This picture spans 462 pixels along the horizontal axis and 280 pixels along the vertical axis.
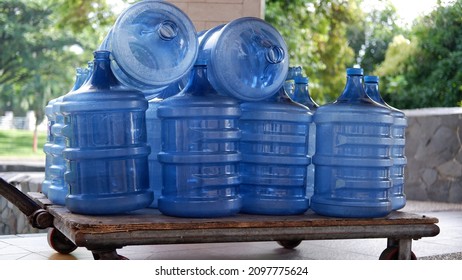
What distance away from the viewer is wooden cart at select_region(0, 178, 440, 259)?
2.91 m

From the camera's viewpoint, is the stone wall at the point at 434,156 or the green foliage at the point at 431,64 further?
the green foliage at the point at 431,64

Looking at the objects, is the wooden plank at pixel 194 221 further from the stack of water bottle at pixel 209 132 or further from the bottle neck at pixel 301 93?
the bottle neck at pixel 301 93

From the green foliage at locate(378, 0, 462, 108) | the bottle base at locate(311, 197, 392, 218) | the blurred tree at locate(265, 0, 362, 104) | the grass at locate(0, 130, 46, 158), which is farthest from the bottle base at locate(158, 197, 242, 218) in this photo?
the grass at locate(0, 130, 46, 158)

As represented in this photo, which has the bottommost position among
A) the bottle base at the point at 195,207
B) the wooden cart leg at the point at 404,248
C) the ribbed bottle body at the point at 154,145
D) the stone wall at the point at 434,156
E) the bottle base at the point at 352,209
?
the stone wall at the point at 434,156

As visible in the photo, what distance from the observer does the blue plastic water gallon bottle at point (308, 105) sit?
3816 millimetres

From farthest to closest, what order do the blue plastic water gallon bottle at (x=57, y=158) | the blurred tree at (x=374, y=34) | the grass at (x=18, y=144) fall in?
1. the grass at (x=18, y=144)
2. the blurred tree at (x=374, y=34)
3. the blue plastic water gallon bottle at (x=57, y=158)

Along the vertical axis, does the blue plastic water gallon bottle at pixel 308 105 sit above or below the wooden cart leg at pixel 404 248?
above

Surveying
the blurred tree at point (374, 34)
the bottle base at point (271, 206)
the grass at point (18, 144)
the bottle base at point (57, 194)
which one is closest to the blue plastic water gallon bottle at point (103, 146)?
the bottle base at point (57, 194)

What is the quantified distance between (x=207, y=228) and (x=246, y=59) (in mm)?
864

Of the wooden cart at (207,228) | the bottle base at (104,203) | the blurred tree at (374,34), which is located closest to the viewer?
the wooden cart at (207,228)

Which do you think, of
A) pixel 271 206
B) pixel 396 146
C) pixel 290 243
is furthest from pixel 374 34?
pixel 271 206

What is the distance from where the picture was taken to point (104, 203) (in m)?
3.13

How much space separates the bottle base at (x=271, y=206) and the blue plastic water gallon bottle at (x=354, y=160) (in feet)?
0.41
